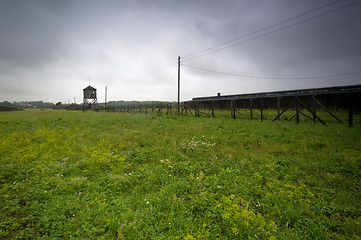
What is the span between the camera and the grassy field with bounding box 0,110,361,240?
10.6 feet

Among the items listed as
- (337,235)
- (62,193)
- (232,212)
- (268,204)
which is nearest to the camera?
(337,235)

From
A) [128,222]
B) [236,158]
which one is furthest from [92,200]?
[236,158]

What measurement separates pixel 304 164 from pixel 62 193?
8179 mm

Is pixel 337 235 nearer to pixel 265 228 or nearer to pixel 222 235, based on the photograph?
pixel 265 228

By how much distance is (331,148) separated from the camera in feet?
24.7

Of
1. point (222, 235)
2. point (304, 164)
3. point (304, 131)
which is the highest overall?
point (304, 131)

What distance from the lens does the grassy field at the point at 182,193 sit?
3230 millimetres

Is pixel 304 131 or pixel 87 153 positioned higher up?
pixel 304 131

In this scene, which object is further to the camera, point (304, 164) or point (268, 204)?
point (304, 164)

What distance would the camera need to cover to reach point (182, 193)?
4.53 metres

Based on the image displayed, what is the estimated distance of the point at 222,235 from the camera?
313 centimetres

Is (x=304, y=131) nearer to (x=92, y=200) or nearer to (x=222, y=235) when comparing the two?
(x=222, y=235)

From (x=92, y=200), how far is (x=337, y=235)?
5.41 m

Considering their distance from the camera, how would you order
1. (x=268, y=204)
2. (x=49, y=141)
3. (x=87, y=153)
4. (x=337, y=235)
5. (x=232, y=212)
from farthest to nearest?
(x=49, y=141) → (x=87, y=153) → (x=268, y=204) → (x=232, y=212) → (x=337, y=235)
